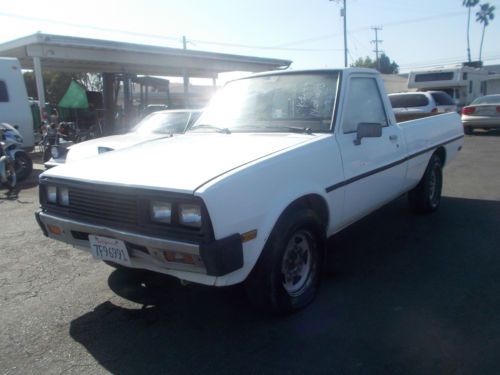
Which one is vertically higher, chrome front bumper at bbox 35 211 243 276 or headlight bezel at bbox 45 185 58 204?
headlight bezel at bbox 45 185 58 204

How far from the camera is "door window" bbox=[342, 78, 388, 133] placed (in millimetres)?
4098

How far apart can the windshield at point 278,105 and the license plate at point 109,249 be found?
65.5 inches

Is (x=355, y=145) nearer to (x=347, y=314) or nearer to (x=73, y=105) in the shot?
(x=347, y=314)

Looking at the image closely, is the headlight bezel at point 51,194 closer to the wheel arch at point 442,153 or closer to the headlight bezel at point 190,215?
the headlight bezel at point 190,215

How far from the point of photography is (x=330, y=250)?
485 centimetres

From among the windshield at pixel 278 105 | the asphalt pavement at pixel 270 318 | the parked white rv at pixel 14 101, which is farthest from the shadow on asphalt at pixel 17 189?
the windshield at pixel 278 105

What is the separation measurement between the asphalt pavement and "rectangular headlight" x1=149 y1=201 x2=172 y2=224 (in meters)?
0.88

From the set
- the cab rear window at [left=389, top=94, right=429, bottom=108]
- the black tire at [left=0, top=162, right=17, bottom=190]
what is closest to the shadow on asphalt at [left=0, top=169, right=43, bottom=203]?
the black tire at [left=0, top=162, right=17, bottom=190]

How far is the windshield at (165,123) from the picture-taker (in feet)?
27.7

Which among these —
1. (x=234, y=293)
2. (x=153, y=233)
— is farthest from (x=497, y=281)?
(x=153, y=233)

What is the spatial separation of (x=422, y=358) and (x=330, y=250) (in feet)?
6.87

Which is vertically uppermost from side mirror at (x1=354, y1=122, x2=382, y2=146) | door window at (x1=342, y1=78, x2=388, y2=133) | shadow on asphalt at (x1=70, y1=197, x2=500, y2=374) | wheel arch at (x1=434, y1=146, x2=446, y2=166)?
door window at (x1=342, y1=78, x2=388, y2=133)

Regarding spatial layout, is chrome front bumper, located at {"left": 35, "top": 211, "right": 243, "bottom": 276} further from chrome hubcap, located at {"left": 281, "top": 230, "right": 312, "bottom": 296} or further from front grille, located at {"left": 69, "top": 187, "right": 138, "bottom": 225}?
chrome hubcap, located at {"left": 281, "top": 230, "right": 312, "bottom": 296}

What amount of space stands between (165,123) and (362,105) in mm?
5079
